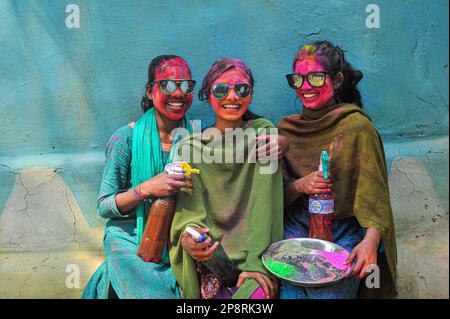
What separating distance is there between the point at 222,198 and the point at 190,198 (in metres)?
0.20

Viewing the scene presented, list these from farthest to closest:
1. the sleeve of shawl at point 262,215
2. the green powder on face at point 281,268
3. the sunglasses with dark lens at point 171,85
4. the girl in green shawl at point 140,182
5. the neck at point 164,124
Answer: the neck at point 164,124 < the sunglasses with dark lens at point 171,85 < the girl in green shawl at point 140,182 < the sleeve of shawl at point 262,215 < the green powder on face at point 281,268

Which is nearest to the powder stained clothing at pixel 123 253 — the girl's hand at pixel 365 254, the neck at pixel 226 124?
the neck at pixel 226 124

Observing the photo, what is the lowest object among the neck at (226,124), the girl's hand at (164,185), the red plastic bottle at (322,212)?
the red plastic bottle at (322,212)

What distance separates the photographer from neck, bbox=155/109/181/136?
10.3ft

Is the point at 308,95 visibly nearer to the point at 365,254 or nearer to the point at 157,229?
the point at 365,254

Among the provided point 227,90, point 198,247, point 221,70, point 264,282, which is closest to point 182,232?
point 198,247

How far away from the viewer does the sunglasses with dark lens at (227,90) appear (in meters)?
2.91

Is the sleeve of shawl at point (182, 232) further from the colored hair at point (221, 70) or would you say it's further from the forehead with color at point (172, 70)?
the forehead with color at point (172, 70)

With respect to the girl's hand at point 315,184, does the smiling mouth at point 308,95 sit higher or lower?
higher

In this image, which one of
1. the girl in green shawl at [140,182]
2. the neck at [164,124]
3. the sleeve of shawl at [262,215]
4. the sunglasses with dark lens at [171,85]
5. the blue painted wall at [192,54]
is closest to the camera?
the sleeve of shawl at [262,215]

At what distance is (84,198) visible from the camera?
11.6ft

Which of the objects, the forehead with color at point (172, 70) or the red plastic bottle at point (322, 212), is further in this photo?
the forehead with color at point (172, 70)

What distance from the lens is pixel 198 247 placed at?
273cm
